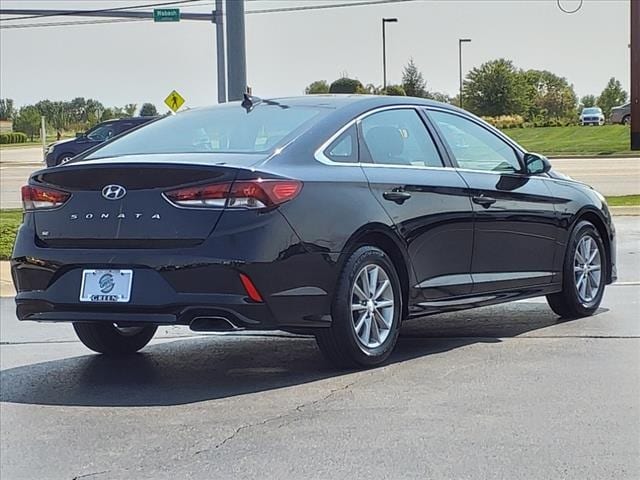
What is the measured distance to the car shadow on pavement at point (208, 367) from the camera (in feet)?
19.6

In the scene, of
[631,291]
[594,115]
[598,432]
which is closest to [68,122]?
[594,115]

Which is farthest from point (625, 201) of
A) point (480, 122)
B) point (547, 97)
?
point (547, 97)

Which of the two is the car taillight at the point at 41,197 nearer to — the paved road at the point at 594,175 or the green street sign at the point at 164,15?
the paved road at the point at 594,175

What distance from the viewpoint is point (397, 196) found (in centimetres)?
639

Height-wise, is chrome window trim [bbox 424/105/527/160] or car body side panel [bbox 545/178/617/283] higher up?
chrome window trim [bbox 424/105/527/160]

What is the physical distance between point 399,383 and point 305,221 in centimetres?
104

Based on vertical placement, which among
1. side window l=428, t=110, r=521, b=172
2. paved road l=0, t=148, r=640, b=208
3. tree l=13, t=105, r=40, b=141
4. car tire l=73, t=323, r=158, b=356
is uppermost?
tree l=13, t=105, r=40, b=141

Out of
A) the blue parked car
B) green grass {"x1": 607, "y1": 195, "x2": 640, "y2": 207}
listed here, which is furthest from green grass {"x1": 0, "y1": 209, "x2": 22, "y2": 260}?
green grass {"x1": 607, "y1": 195, "x2": 640, "y2": 207}

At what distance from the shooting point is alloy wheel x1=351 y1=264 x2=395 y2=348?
6.13 m

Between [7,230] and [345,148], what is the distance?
30.1 feet

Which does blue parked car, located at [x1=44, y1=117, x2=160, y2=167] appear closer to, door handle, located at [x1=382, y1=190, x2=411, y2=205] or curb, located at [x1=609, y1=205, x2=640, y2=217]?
curb, located at [x1=609, y1=205, x2=640, y2=217]

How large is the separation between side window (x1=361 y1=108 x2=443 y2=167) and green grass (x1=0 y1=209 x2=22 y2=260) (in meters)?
5.55

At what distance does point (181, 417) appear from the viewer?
5418mm

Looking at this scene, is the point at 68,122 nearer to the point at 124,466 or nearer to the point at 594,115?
the point at 594,115
